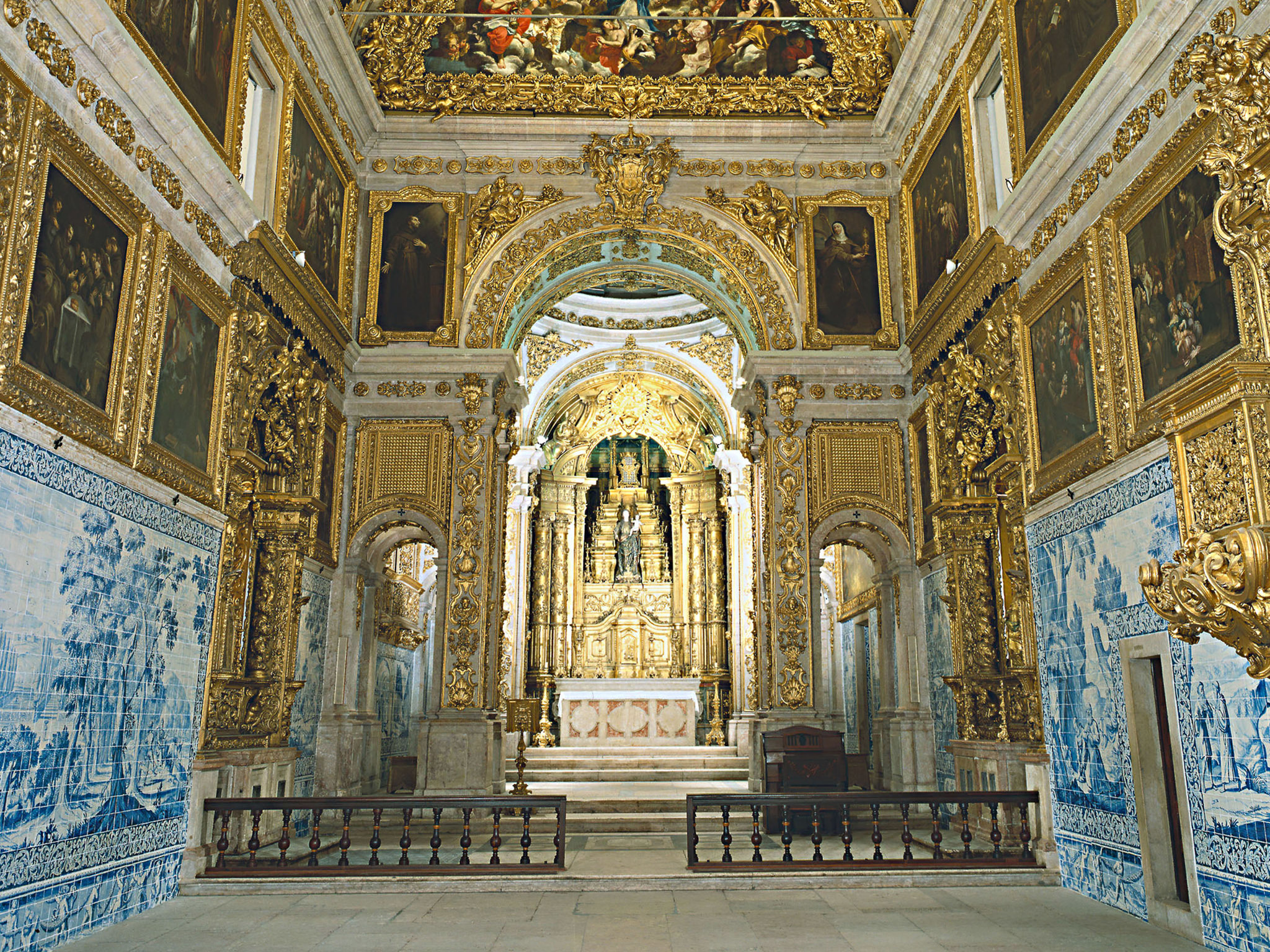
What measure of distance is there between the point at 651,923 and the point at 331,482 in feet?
27.0

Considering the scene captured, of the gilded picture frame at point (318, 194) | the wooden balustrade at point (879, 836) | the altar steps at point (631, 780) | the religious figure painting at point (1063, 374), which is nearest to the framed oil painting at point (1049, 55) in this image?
the religious figure painting at point (1063, 374)

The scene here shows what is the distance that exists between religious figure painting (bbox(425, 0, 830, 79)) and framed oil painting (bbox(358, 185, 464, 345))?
2.04 metres

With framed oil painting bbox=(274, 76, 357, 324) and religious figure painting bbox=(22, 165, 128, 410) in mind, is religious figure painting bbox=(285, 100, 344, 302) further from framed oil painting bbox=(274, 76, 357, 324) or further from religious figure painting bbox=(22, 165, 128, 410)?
religious figure painting bbox=(22, 165, 128, 410)

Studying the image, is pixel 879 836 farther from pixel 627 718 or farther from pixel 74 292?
pixel 627 718

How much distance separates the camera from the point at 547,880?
29.8 feet

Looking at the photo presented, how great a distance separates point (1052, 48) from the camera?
9688 millimetres

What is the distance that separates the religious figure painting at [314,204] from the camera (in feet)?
39.9

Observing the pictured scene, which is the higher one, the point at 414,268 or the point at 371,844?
the point at 414,268

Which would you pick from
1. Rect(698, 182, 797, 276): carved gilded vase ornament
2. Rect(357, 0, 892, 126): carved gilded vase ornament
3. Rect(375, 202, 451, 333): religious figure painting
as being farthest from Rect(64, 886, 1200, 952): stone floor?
Rect(357, 0, 892, 126): carved gilded vase ornament

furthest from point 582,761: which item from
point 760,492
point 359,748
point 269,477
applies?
point 269,477

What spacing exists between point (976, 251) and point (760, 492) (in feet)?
17.0

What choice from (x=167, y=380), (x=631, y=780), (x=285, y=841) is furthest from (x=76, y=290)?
(x=631, y=780)

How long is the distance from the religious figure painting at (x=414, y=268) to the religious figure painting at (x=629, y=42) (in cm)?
220

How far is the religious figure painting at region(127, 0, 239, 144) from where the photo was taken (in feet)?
27.7
